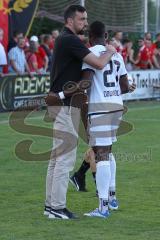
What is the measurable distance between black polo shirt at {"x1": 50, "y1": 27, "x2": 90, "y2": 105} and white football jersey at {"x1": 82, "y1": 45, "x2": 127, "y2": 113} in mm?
238

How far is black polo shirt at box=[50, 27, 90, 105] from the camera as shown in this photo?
25.0 ft

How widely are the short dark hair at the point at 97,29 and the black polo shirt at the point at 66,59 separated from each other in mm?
340

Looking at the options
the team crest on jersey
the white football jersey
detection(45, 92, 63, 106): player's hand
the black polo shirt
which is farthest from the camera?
the team crest on jersey

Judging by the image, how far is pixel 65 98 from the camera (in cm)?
775

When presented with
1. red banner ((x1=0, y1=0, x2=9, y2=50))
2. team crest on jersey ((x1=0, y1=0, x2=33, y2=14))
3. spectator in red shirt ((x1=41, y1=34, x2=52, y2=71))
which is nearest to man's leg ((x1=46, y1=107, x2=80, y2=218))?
red banner ((x1=0, y1=0, x2=9, y2=50))

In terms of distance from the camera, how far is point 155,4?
29.9 metres

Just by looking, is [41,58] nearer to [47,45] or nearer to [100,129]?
[47,45]

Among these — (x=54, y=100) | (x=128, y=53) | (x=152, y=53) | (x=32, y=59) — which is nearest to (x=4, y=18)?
(x=32, y=59)

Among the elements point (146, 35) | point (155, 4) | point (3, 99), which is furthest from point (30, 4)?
point (155, 4)

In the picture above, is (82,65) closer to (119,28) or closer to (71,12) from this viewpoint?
(71,12)

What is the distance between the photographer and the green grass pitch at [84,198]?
284 inches

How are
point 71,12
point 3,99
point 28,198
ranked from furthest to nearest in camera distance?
point 3,99 < point 28,198 < point 71,12

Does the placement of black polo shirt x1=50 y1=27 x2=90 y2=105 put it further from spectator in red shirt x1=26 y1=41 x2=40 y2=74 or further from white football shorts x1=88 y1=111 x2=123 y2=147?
spectator in red shirt x1=26 y1=41 x2=40 y2=74

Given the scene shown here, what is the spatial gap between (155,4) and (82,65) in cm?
2260
